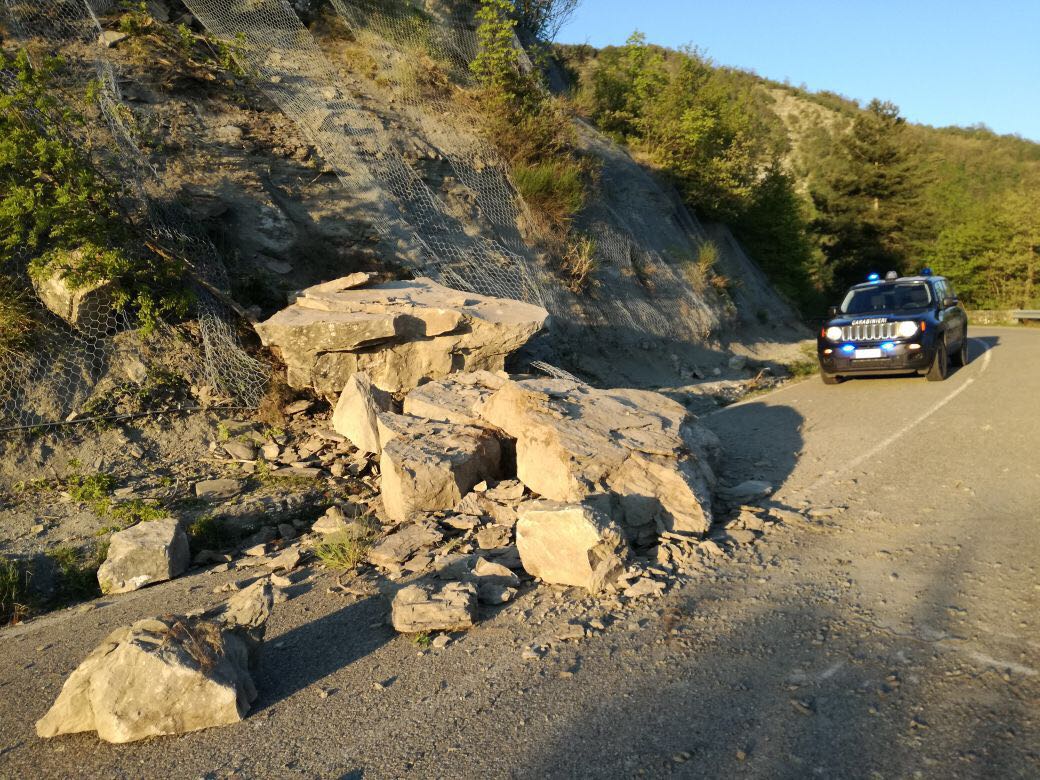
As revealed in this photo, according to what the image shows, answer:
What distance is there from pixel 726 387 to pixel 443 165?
22.2 ft

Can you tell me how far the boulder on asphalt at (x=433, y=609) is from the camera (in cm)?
427

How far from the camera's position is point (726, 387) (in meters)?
12.2

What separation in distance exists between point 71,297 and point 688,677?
7540 millimetres

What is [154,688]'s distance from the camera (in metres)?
3.44

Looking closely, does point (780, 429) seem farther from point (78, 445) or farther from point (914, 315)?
point (78, 445)

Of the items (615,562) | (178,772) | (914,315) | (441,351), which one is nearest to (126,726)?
(178,772)

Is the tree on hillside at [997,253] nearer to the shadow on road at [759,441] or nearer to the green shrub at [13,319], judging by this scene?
the shadow on road at [759,441]

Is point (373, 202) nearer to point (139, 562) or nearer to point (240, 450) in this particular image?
point (240, 450)

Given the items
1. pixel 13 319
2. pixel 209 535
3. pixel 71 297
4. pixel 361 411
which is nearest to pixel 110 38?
pixel 71 297

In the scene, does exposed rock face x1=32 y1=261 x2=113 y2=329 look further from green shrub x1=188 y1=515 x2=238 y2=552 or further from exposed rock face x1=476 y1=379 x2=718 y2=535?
exposed rock face x1=476 y1=379 x2=718 y2=535

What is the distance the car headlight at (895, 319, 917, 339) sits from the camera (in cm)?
1152

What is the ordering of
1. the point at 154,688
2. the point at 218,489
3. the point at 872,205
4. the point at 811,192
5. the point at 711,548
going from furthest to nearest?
the point at 811,192, the point at 872,205, the point at 218,489, the point at 711,548, the point at 154,688

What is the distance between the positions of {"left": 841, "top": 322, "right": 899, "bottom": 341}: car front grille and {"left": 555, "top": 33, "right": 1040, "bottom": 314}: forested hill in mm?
9868

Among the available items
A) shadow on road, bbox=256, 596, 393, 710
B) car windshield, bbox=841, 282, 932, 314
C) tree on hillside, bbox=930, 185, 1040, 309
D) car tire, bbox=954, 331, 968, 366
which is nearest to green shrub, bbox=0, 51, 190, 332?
shadow on road, bbox=256, 596, 393, 710
